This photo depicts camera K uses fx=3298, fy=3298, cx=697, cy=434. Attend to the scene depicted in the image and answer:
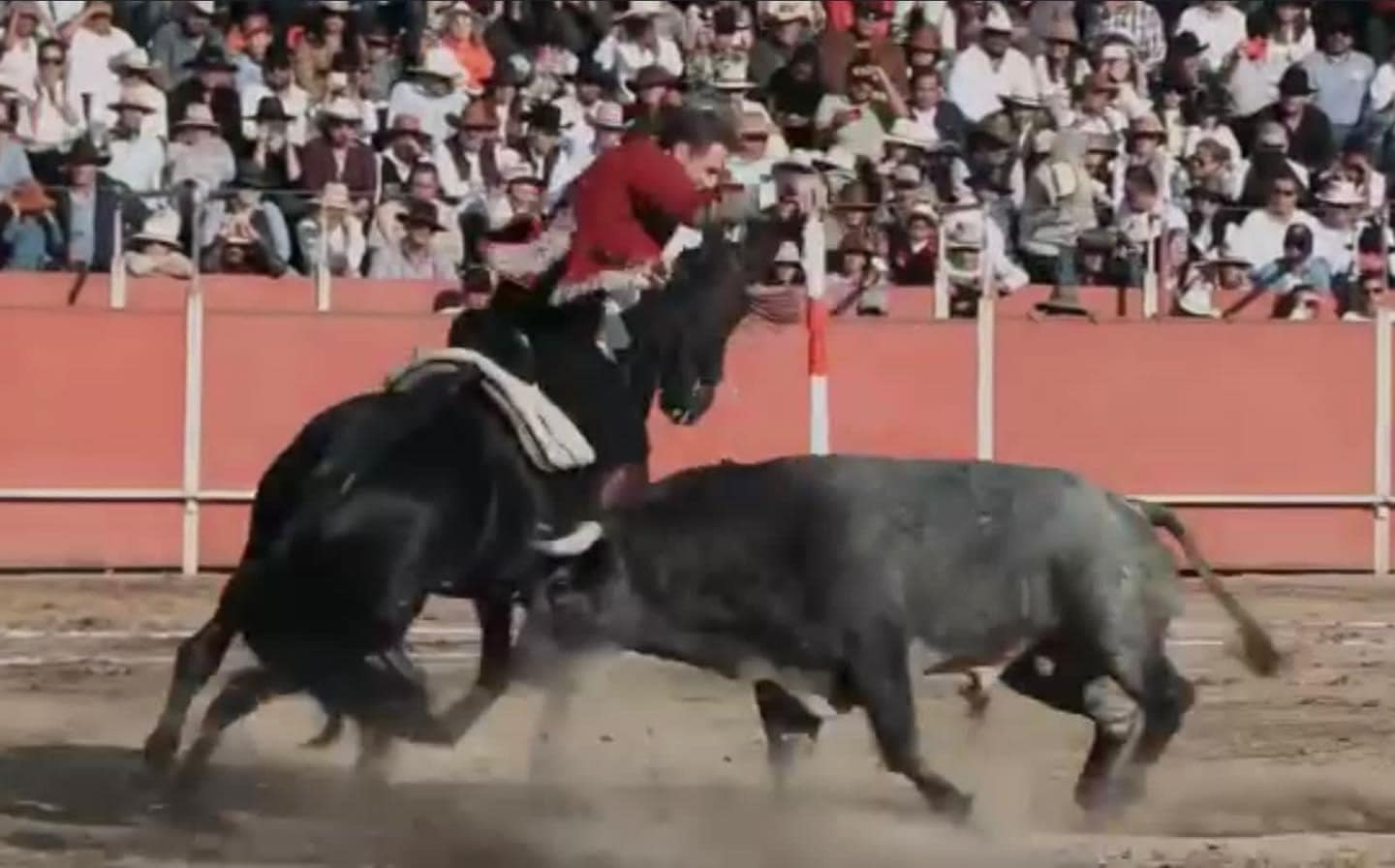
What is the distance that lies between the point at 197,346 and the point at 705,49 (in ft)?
10.7

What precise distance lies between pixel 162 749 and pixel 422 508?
2.84 feet

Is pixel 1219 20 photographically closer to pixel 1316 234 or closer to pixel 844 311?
pixel 1316 234

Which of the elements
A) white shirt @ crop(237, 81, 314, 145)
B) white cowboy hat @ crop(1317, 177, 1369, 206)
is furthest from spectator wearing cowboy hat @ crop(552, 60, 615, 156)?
white cowboy hat @ crop(1317, 177, 1369, 206)

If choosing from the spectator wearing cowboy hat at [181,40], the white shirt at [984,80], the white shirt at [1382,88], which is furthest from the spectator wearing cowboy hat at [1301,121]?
the spectator wearing cowboy hat at [181,40]

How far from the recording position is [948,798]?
7.30 metres

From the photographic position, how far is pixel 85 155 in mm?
14125

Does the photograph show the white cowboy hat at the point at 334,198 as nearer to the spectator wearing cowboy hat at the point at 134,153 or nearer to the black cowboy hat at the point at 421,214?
the black cowboy hat at the point at 421,214

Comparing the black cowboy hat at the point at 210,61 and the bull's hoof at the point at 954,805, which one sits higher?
the black cowboy hat at the point at 210,61

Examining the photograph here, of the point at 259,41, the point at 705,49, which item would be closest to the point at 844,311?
the point at 705,49

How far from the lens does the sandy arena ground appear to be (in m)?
7.04

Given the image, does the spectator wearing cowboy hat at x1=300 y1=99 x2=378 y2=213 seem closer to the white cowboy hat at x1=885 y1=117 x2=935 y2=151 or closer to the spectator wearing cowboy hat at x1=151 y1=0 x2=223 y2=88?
the spectator wearing cowboy hat at x1=151 y1=0 x2=223 y2=88

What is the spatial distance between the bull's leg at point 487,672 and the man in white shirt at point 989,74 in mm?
8140

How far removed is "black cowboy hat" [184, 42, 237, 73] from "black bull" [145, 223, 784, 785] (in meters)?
7.30

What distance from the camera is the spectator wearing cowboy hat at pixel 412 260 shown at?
1445 centimetres
